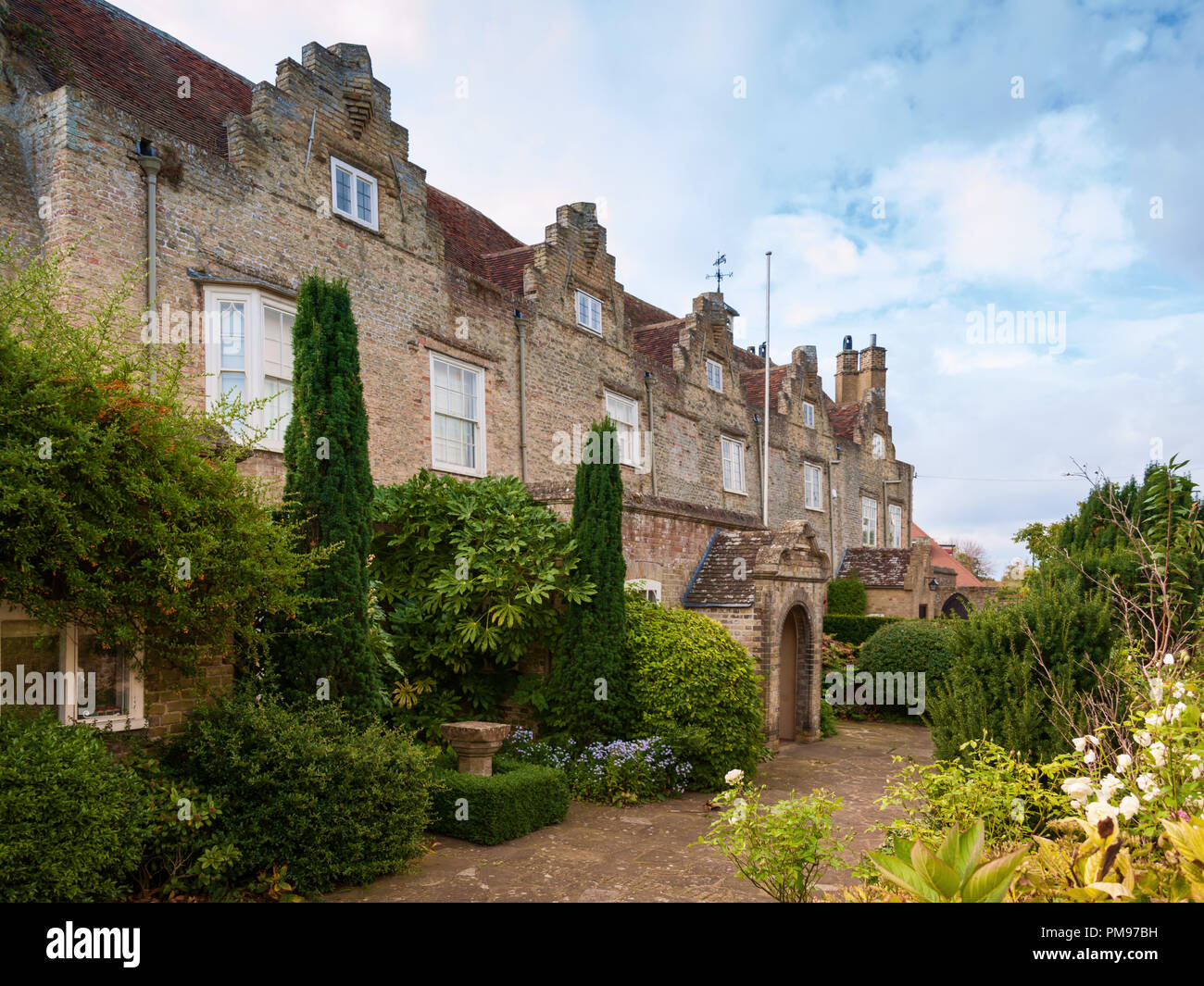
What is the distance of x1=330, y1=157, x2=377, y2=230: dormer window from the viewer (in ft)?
43.6

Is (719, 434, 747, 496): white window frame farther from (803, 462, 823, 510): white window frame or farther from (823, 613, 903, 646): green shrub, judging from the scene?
(803, 462, 823, 510): white window frame

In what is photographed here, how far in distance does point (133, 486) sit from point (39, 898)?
9.01 ft

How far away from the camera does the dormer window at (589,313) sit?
18828 mm

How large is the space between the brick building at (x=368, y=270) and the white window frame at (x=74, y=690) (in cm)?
13

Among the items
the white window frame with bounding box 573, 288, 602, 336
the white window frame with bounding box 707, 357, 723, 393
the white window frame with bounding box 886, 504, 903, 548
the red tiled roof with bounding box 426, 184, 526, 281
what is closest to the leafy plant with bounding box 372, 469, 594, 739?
the red tiled roof with bounding box 426, 184, 526, 281

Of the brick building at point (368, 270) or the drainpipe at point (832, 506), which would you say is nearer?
the brick building at point (368, 270)

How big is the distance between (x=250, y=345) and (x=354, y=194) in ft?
11.7

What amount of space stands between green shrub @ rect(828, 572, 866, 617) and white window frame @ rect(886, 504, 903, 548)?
31.2 ft

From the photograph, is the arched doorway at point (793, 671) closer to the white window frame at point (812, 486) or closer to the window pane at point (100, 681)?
the window pane at point (100, 681)

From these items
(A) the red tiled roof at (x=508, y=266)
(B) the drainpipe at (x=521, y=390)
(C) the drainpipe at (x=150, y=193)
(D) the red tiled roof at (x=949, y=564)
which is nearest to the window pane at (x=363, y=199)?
(C) the drainpipe at (x=150, y=193)

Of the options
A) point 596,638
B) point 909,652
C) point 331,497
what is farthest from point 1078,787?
point 909,652

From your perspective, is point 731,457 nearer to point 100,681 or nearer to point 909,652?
point 909,652

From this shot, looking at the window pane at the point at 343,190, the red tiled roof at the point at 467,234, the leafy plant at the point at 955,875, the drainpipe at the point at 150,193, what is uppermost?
the red tiled roof at the point at 467,234

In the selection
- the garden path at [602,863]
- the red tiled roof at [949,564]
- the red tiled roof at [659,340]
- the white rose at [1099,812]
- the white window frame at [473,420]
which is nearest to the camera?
the white rose at [1099,812]
